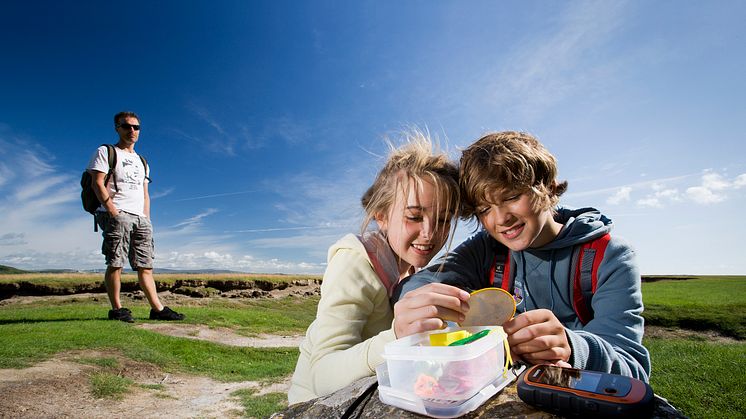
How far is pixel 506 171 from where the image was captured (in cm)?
284

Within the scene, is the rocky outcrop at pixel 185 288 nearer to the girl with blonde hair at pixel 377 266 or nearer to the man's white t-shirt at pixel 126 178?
the man's white t-shirt at pixel 126 178

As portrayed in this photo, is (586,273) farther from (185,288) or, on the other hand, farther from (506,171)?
(185,288)

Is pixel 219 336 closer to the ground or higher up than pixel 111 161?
closer to the ground

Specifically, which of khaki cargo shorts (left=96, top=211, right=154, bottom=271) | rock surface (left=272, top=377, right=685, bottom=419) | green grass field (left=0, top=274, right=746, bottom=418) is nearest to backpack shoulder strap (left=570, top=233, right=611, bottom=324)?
rock surface (left=272, top=377, right=685, bottom=419)

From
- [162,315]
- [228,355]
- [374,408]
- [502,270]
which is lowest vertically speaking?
[228,355]

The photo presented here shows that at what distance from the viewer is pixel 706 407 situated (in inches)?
200

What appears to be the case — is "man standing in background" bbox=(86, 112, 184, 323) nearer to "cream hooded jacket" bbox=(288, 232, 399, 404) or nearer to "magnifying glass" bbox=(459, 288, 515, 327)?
"cream hooded jacket" bbox=(288, 232, 399, 404)

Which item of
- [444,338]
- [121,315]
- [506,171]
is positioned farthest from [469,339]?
[121,315]

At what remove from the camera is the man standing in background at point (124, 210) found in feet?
28.9

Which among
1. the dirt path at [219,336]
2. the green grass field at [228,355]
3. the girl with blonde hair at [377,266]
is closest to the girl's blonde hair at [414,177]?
the girl with blonde hair at [377,266]

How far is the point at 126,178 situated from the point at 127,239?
1.31 metres

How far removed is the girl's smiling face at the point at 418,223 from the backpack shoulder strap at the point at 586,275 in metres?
0.86

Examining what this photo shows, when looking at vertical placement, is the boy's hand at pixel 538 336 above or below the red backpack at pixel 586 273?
below

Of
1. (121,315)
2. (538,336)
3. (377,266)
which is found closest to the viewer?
(538,336)
